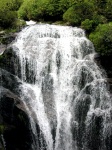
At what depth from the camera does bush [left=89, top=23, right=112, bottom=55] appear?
19.8m

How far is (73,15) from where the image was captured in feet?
73.5

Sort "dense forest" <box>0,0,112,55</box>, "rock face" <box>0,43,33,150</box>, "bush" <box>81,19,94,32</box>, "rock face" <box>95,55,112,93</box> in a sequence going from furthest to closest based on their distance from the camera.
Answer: "bush" <box>81,19,94,32</box>
"dense forest" <box>0,0,112,55</box>
"rock face" <box>95,55,112,93</box>
"rock face" <box>0,43,33,150</box>

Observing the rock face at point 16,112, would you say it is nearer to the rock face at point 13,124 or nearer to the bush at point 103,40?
the rock face at point 13,124

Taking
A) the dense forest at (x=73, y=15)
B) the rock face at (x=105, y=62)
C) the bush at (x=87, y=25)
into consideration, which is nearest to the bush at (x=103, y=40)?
the dense forest at (x=73, y=15)

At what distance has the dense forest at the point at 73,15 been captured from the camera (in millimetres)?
20298

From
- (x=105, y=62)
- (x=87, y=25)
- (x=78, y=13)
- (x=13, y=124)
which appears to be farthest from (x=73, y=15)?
(x=13, y=124)

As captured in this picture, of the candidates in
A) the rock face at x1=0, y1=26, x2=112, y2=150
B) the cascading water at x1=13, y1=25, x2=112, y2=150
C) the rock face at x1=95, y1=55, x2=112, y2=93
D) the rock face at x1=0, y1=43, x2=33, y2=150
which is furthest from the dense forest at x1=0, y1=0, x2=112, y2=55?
the rock face at x1=0, y1=43, x2=33, y2=150

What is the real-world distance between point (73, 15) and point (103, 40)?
3.35 metres

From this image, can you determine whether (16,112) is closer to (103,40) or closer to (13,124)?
(13,124)

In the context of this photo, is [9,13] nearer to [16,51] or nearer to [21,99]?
[16,51]

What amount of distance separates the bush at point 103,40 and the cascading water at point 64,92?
0.47 meters

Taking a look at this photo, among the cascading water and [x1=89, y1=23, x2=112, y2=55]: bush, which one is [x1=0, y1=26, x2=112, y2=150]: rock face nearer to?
the cascading water

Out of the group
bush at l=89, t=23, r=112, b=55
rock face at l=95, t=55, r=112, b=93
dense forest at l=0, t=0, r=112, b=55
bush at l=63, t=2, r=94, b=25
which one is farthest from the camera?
bush at l=63, t=2, r=94, b=25

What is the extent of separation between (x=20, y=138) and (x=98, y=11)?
10.3 meters
